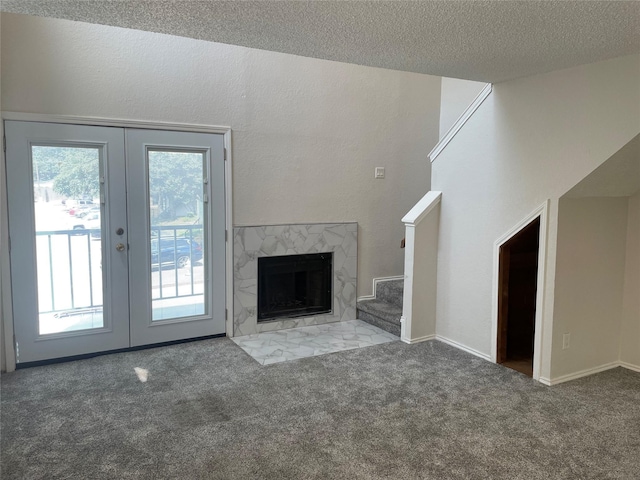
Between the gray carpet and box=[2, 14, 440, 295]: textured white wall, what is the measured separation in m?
1.64

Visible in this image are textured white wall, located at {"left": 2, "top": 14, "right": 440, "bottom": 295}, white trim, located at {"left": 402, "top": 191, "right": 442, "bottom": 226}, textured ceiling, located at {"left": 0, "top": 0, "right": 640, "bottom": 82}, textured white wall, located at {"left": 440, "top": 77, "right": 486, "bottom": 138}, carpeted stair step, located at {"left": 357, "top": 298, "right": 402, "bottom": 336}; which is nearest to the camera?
textured ceiling, located at {"left": 0, "top": 0, "right": 640, "bottom": 82}

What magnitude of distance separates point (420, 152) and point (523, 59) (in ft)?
8.01

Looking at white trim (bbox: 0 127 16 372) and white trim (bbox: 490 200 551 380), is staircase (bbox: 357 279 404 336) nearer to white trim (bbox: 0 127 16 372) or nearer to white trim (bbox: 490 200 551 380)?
white trim (bbox: 490 200 551 380)

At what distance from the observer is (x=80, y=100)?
3641 mm

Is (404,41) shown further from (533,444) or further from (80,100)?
(80,100)

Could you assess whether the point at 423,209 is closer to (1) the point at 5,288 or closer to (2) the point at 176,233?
(2) the point at 176,233

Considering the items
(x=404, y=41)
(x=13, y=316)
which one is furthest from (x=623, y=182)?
(x=13, y=316)

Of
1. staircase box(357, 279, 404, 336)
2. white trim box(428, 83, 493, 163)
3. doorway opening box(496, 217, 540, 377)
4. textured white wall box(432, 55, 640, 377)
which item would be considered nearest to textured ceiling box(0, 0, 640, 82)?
textured white wall box(432, 55, 640, 377)

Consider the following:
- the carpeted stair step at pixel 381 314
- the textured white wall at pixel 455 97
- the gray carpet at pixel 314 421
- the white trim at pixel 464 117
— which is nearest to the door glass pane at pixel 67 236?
the gray carpet at pixel 314 421

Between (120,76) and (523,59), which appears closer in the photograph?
(523,59)

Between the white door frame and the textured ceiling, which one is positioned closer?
the textured ceiling

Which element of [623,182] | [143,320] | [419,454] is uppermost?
[623,182]

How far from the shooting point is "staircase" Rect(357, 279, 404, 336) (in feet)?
14.9

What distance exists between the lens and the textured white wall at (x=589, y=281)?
3289mm
